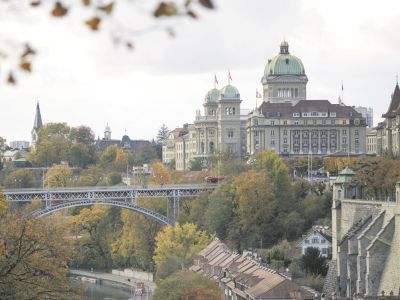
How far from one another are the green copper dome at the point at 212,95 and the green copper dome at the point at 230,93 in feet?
19.9

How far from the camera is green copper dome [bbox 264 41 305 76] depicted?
155750 millimetres

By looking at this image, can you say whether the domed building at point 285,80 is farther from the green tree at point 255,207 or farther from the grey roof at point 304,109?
the green tree at point 255,207

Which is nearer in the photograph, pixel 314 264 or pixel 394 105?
pixel 314 264

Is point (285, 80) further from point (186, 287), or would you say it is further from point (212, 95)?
point (186, 287)

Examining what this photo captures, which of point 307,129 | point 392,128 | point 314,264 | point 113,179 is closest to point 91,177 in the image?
point 113,179

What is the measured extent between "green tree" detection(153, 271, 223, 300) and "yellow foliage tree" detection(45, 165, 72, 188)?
253 feet

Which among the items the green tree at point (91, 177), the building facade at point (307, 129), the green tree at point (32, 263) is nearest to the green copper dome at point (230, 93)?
the building facade at point (307, 129)

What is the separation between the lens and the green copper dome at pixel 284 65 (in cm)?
15575

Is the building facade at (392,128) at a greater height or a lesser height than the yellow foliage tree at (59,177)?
greater

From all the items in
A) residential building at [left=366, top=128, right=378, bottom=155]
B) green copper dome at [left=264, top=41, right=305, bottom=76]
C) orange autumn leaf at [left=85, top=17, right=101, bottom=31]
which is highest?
green copper dome at [left=264, top=41, right=305, bottom=76]

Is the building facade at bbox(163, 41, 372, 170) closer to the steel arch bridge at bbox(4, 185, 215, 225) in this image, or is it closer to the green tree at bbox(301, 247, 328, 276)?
the steel arch bridge at bbox(4, 185, 215, 225)

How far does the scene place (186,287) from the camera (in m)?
60.8

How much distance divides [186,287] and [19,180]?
274 ft

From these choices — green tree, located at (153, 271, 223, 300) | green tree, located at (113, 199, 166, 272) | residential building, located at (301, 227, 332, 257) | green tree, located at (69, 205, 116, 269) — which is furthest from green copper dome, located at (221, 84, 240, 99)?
green tree, located at (153, 271, 223, 300)
